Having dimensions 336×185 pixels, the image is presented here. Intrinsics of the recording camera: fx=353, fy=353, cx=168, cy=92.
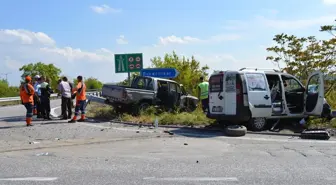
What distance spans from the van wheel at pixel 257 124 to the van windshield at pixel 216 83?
1.34 metres

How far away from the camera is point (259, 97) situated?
35.0 ft

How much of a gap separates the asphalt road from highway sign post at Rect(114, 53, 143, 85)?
8.54m

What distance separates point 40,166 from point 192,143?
3760 mm

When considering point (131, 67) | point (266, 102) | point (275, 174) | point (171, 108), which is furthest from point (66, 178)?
point (131, 67)

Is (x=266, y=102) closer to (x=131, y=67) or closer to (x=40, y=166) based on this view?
(x=40, y=166)

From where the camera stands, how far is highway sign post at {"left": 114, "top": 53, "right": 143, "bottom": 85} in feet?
61.1

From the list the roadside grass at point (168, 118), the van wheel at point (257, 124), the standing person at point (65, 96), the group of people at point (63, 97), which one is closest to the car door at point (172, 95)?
the roadside grass at point (168, 118)

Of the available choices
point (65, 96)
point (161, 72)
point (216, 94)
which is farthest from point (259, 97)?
Result: point (161, 72)

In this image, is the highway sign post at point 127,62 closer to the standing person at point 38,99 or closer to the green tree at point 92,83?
the standing person at point 38,99

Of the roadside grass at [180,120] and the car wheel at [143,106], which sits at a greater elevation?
the car wheel at [143,106]

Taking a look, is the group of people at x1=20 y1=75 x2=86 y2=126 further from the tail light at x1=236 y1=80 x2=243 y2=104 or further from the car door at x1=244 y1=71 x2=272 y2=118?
the car door at x1=244 y1=71 x2=272 y2=118

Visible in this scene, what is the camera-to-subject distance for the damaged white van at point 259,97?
1046 cm

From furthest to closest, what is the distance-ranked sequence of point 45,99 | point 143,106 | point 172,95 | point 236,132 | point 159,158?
1. point 172,95
2. point 143,106
3. point 45,99
4. point 236,132
5. point 159,158

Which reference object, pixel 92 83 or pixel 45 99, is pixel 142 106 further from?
pixel 92 83
